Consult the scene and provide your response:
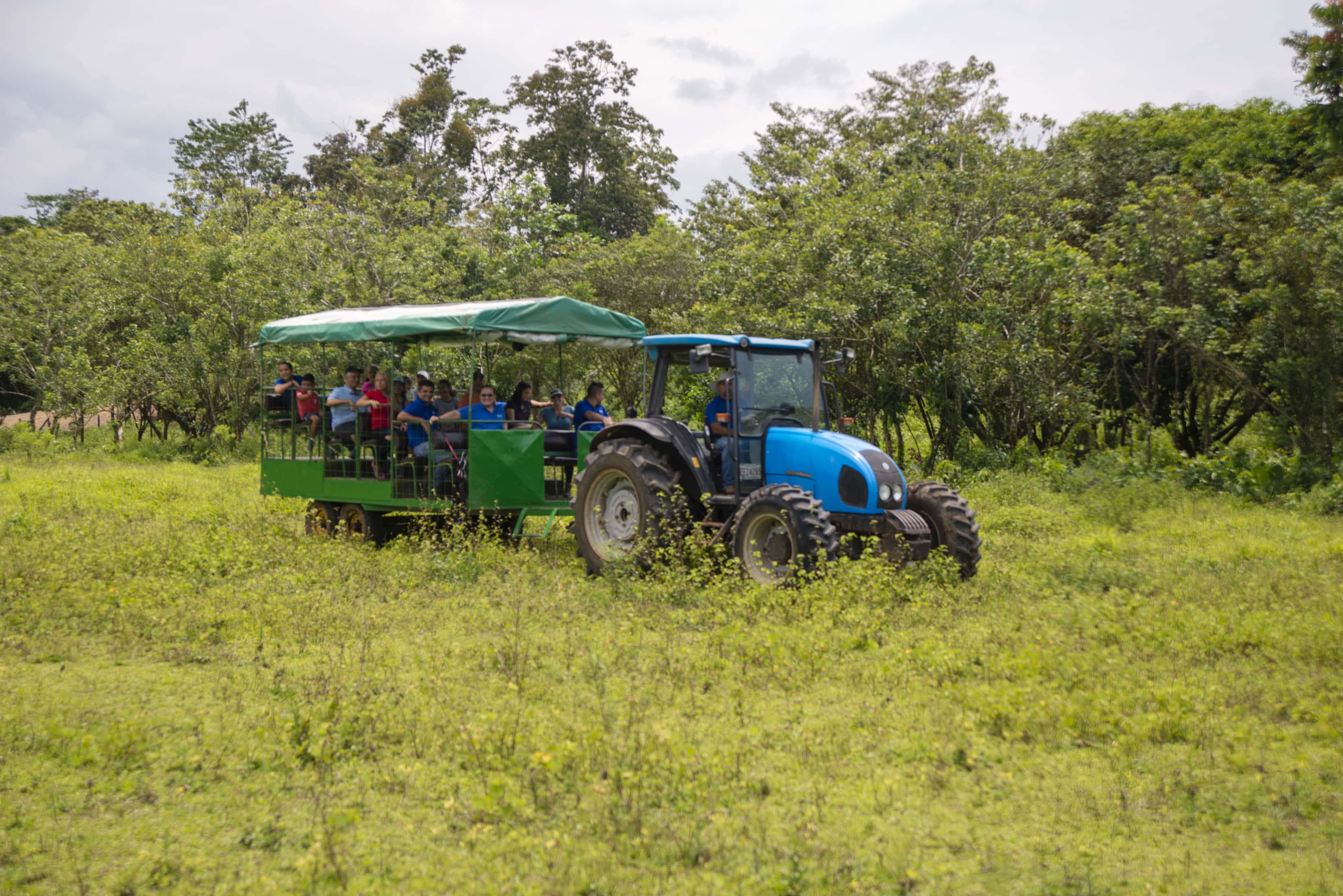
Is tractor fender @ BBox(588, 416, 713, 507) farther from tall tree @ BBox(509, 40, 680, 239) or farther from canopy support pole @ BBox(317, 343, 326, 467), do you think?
tall tree @ BBox(509, 40, 680, 239)

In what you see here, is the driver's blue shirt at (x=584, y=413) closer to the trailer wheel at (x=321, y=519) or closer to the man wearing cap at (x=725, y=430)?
the man wearing cap at (x=725, y=430)

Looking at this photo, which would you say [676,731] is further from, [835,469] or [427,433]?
[427,433]

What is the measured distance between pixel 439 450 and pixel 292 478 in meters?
2.69

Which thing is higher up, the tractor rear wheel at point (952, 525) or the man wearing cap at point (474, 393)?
the man wearing cap at point (474, 393)

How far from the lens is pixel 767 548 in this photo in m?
8.85

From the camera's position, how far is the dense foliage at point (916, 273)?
14781 mm

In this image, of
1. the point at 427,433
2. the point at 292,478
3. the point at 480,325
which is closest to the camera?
the point at 480,325

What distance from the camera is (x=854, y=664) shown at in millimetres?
6613

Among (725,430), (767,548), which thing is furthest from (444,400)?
(767,548)

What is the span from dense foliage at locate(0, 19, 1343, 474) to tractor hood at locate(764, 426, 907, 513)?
284 inches

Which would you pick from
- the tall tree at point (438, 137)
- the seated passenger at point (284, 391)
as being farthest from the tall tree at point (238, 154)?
the seated passenger at point (284, 391)

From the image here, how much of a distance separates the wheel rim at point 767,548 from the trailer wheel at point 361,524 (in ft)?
16.8

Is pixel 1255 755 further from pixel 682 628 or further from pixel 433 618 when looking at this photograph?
pixel 433 618

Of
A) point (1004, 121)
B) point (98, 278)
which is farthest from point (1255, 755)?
point (98, 278)
